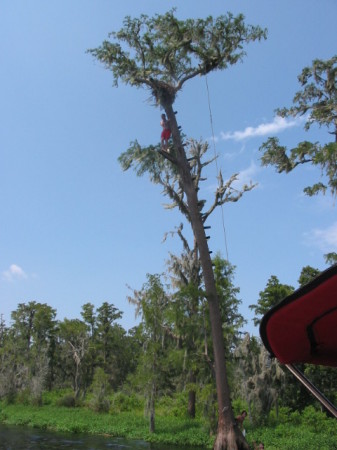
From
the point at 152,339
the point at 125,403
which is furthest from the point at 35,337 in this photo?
the point at 152,339

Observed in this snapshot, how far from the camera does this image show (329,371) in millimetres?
23219

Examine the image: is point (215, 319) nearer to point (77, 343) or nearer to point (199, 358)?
point (199, 358)

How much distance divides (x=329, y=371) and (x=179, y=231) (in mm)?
11410

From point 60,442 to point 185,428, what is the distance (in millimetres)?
6346

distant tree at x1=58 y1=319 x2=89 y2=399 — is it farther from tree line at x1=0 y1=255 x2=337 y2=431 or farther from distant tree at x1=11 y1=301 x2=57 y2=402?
tree line at x1=0 y1=255 x2=337 y2=431

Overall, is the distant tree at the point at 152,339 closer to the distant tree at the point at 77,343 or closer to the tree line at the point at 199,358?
the tree line at the point at 199,358

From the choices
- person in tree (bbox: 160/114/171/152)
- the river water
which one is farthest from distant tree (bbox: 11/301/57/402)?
person in tree (bbox: 160/114/171/152)

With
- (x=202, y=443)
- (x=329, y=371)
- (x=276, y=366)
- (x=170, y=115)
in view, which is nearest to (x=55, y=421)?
(x=202, y=443)

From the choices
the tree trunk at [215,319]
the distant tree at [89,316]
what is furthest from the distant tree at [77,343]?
the tree trunk at [215,319]

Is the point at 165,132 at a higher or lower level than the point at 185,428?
higher

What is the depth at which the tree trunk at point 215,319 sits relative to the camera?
12227mm

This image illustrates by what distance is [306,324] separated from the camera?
2791 mm

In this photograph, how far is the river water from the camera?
16.2 meters

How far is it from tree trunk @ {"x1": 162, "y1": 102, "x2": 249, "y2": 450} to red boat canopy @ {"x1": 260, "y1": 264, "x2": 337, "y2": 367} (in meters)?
10.2
